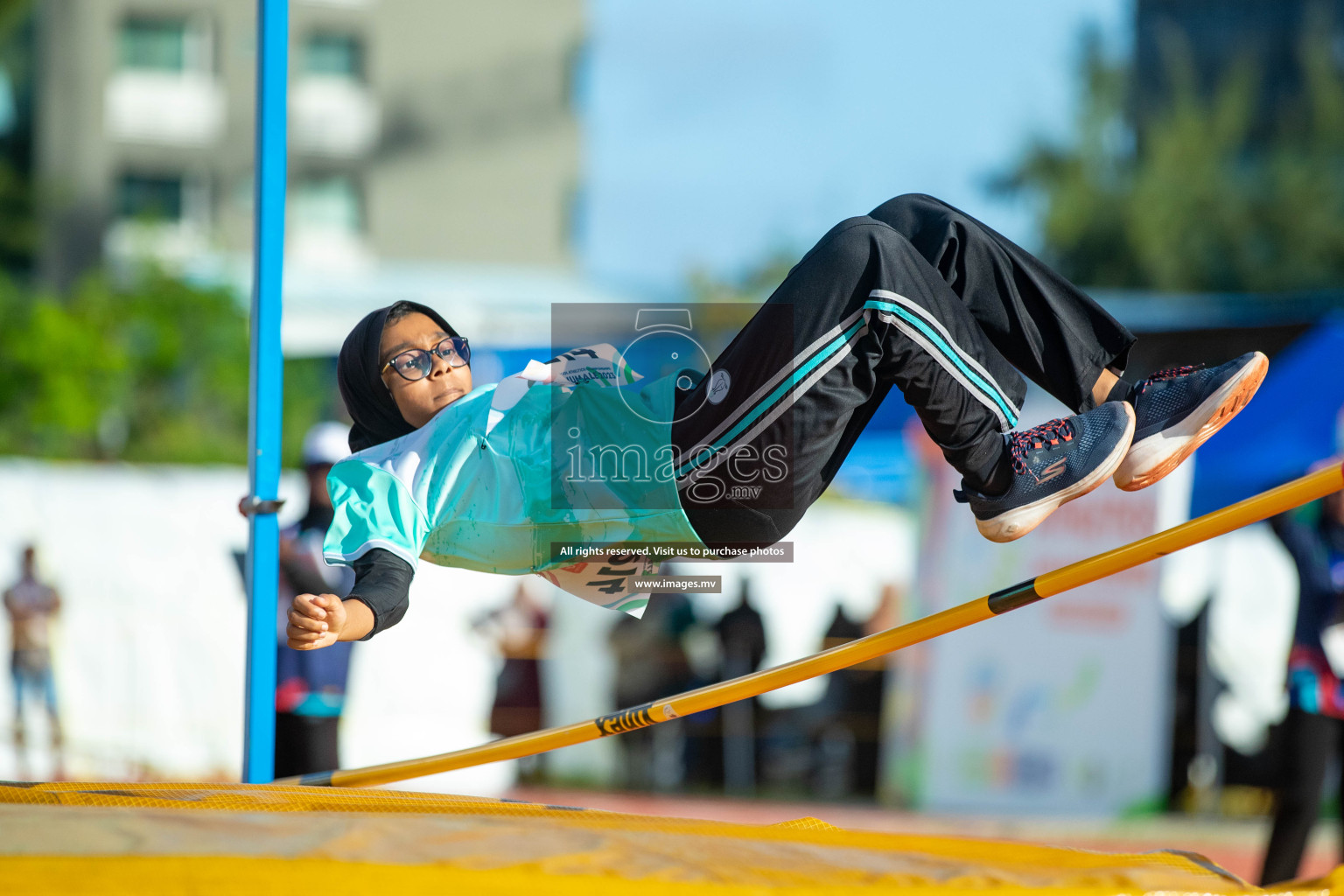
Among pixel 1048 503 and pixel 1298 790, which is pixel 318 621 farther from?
pixel 1298 790

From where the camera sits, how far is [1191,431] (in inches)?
82.6

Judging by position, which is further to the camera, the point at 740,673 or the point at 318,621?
the point at 740,673

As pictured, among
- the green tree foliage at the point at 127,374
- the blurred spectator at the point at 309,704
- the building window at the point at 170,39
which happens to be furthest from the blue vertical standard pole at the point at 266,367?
the building window at the point at 170,39

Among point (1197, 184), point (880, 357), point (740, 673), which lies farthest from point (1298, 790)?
point (1197, 184)

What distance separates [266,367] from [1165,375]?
1660 mm

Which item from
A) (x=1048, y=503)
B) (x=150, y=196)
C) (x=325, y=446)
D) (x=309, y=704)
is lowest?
(x=309, y=704)

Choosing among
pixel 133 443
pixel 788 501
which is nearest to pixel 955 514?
pixel 788 501

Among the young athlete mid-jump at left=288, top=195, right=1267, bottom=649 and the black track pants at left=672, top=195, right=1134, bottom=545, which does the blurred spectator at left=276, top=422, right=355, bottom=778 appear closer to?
the young athlete mid-jump at left=288, top=195, right=1267, bottom=649

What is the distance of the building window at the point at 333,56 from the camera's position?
21844 millimetres

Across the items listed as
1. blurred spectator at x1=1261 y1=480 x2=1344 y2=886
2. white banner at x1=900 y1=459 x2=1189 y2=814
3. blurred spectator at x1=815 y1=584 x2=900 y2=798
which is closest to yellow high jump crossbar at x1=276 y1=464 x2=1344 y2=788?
blurred spectator at x1=1261 y1=480 x2=1344 y2=886

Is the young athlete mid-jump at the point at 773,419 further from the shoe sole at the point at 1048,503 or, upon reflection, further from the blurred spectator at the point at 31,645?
the blurred spectator at the point at 31,645

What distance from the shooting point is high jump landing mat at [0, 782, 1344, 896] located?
1.89 metres

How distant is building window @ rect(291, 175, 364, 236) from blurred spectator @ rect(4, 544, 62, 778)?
52.5 ft

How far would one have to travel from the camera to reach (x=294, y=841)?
200 cm
